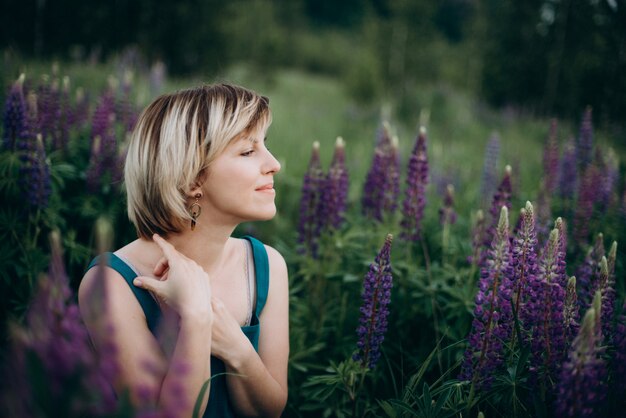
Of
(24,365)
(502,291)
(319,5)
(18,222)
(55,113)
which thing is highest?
(319,5)

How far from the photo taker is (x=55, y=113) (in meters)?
2.99

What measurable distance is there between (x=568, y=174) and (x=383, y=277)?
2597mm

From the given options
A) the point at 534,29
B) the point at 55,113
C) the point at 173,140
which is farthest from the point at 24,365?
the point at 534,29

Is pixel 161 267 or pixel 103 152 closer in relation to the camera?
pixel 161 267

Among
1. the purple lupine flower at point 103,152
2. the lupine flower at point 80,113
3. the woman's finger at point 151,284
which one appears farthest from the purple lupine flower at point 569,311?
the lupine flower at point 80,113

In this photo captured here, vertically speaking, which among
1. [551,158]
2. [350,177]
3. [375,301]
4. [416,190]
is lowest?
[350,177]

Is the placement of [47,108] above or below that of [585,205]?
above

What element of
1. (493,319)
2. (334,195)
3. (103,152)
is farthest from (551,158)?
(103,152)

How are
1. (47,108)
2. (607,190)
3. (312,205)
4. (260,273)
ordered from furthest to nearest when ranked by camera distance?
(607,190) → (47,108) → (312,205) → (260,273)

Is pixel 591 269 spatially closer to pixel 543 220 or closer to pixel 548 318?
pixel 548 318

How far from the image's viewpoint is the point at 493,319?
166 centimetres

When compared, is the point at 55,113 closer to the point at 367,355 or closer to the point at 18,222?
the point at 18,222

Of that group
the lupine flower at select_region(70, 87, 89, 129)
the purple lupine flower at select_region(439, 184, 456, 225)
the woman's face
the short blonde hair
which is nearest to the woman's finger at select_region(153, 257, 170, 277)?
the short blonde hair

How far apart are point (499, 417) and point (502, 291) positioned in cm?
50
